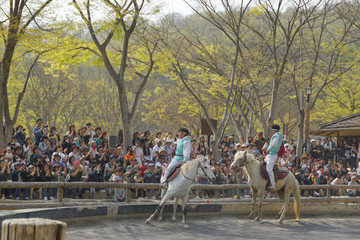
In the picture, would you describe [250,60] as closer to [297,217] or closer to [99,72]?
[297,217]

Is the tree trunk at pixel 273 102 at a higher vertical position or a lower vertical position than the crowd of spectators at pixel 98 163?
higher

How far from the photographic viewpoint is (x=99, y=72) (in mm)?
51219

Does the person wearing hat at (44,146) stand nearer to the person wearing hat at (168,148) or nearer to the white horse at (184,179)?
the person wearing hat at (168,148)

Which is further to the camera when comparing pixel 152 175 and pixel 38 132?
pixel 38 132

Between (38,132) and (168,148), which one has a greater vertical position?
(38,132)

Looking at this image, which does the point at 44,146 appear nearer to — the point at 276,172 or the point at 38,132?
the point at 38,132

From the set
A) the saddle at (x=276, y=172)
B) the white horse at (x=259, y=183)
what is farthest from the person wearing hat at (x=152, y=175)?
the saddle at (x=276, y=172)

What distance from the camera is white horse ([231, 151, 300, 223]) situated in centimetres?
1326

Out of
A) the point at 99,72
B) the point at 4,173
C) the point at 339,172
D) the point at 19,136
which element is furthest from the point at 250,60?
the point at 99,72

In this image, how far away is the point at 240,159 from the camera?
1316 cm

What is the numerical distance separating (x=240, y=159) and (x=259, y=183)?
3.27ft

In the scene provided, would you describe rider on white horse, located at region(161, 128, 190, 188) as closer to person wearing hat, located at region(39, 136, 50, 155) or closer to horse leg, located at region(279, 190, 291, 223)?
horse leg, located at region(279, 190, 291, 223)

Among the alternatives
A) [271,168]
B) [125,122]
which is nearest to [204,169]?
[271,168]

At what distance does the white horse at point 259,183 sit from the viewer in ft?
43.5
